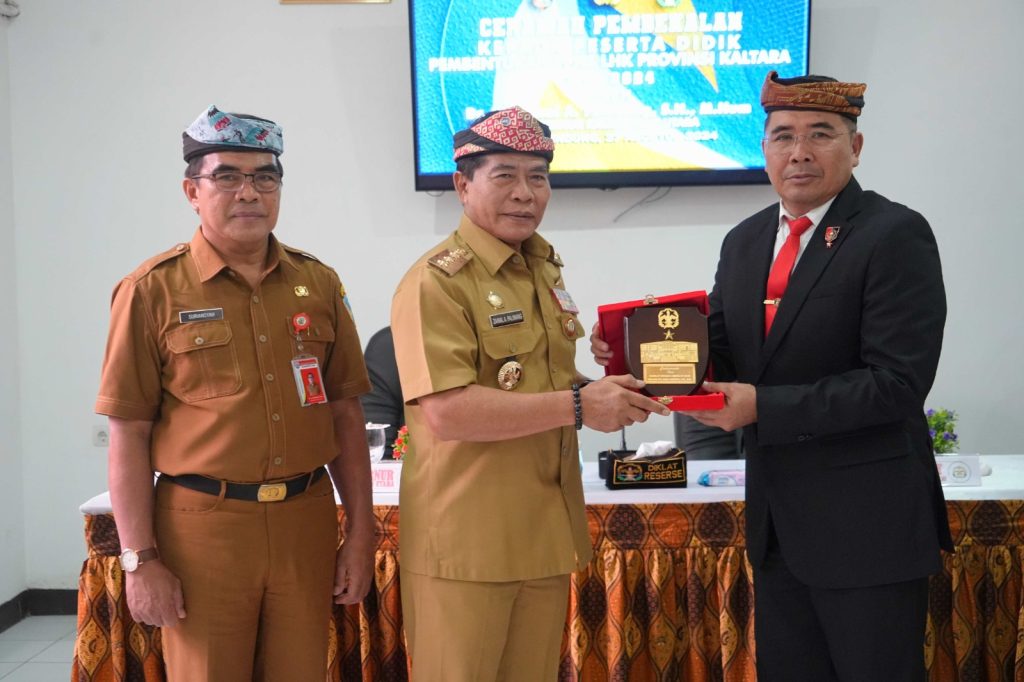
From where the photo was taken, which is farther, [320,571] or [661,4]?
[661,4]

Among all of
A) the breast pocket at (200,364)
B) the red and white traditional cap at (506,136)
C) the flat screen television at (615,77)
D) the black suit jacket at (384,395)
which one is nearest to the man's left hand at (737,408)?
the red and white traditional cap at (506,136)

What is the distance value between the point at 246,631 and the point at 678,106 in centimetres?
306

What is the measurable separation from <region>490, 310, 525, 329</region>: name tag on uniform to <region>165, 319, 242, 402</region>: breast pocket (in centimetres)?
55

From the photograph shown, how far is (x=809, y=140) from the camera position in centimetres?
189

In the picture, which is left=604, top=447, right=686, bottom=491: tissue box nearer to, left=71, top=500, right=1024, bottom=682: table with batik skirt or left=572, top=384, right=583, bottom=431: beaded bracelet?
left=71, top=500, right=1024, bottom=682: table with batik skirt

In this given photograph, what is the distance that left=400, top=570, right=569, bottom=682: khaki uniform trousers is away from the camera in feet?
5.82

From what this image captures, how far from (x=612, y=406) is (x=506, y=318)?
285 mm

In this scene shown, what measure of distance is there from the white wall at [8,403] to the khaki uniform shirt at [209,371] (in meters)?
2.79

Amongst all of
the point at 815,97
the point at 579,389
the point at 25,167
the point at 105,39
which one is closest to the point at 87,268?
the point at 25,167

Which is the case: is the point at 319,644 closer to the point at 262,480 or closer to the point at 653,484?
the point at 262,480

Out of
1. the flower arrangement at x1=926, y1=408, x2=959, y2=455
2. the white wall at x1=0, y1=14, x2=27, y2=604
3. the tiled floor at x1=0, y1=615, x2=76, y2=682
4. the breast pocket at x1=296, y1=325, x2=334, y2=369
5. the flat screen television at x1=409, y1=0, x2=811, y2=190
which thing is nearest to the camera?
the breast pocket at x1=296, y1=325, x2=334, y2=369

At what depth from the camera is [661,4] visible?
398cm

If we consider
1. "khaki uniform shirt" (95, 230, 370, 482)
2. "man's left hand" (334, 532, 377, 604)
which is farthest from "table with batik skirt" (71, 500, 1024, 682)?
"khaki uniform shirt" (95, 230, 370, 482)

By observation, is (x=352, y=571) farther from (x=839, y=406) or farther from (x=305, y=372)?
(x=839, y=406)
